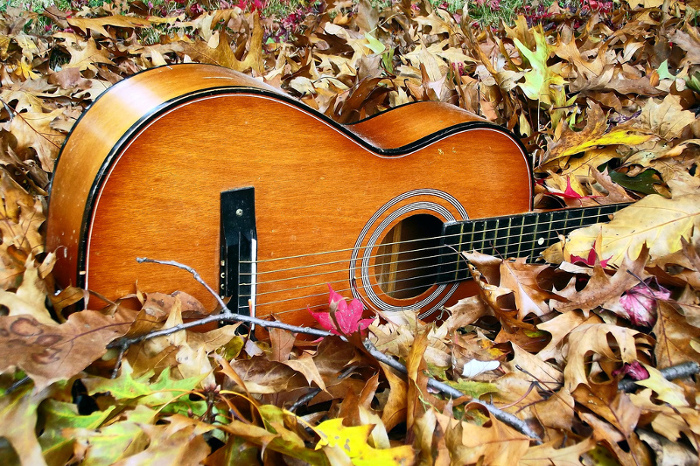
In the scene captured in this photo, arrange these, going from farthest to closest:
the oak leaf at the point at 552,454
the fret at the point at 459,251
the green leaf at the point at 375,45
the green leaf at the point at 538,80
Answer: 1. the green leaf at the point at 375,45
2. the green leaf at the point at 538,80
3. the fret at the point at 459,251
4. the oak leaf at the point at 552,454

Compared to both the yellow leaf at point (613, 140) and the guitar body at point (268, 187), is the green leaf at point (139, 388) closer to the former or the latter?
the guitar body at point (268, 187)

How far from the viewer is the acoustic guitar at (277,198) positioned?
0.89 m

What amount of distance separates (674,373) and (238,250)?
77cm

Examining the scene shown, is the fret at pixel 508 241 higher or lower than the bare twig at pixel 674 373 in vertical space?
higher

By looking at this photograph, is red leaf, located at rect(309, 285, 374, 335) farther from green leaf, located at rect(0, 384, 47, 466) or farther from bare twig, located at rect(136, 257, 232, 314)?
green leaf, located at rect(0, 384, 47, 466)

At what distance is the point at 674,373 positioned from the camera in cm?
86

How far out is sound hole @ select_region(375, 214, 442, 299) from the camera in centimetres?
126

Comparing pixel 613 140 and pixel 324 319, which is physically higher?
pixel 613 140

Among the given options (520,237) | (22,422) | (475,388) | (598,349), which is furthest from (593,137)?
(22,422)

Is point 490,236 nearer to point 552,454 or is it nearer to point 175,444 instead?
point 552,454

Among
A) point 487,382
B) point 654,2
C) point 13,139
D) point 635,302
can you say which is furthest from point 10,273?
point 654,2

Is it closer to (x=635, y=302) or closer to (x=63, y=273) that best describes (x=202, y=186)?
(x=63, y=273)

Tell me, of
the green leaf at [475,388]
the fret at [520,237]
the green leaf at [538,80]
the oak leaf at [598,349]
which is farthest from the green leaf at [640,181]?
the green leaf at [475,388]

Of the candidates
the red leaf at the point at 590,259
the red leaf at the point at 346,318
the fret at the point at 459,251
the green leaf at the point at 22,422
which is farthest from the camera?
the fret at the point at 459,251
